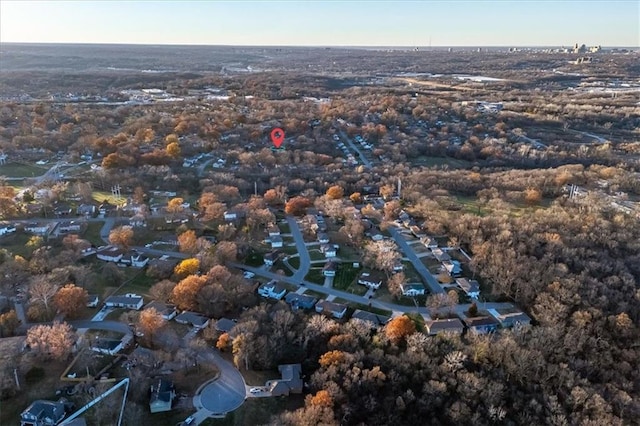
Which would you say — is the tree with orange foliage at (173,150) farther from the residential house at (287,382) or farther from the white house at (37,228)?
the residential house at (287,382)

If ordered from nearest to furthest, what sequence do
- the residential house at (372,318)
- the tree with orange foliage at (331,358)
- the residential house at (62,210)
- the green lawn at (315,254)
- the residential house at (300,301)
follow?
the tree with orange foliage at (331,358)
the residential house at (372,318)
the residential house at (300,301)
the green lawn at (315,254)
the residential house at (62,210)

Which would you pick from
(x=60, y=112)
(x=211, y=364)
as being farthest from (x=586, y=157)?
(x=60, y=112)

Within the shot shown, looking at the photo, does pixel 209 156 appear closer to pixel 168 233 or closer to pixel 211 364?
pixel 168 233

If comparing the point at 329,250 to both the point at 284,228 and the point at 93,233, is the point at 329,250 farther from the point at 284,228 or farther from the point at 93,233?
the point at 93,233

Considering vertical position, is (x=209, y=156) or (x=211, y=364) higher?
(x=209, y=156)

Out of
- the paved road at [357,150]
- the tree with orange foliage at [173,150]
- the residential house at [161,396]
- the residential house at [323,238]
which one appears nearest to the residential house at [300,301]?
the residential house at [323,238]

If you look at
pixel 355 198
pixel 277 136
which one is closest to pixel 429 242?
pixel 355 198

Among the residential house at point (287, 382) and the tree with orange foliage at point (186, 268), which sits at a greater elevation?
the tree with orange foliage at point (186, 268)
